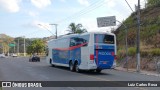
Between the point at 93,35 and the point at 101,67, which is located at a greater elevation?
the point at 93,35

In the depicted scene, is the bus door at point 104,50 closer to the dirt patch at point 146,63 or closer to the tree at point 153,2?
the dirt patch at point 146,63

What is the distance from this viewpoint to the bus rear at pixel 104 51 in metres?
28.3

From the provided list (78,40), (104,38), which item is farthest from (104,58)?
(78,40)

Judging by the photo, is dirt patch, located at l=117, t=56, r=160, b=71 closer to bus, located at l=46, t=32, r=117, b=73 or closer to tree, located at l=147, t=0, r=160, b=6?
bus, located at l=46, t=32, r=117, b=73

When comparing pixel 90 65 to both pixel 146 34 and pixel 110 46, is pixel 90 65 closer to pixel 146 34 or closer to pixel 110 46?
pixel 110 46

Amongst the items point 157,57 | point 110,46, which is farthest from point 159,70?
point 110,46

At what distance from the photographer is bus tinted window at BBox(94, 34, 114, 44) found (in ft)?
93.2

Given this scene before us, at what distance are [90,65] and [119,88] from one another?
1069 centimetres

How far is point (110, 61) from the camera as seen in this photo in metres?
29.1

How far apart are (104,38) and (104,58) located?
1579 mm

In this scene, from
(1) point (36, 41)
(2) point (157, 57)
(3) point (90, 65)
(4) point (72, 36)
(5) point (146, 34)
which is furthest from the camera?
(1) point (36, 41)

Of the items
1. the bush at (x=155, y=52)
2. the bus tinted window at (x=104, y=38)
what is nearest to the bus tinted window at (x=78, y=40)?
the bus tinted window at (x=104, y=38)

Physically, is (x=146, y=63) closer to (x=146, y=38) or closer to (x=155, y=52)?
(x=155, y=52)

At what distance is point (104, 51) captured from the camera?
28.7 m
